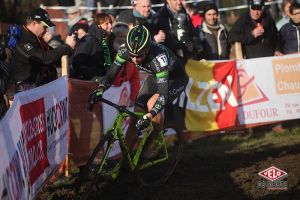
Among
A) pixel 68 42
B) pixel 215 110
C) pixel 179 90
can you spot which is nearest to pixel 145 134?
pixel 179 90

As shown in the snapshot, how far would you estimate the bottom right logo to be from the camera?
7.02m

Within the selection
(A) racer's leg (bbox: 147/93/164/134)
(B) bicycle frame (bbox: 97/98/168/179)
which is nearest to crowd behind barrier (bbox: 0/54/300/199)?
(B) bicycle frame (bbox: 97/98/168/179)

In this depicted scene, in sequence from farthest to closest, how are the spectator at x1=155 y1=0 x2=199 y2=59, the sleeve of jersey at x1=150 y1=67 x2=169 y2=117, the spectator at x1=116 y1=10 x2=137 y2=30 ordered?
the spectator at x1=155 y1=0 x2=199 y2=59, the spectator at x1=116 y1=10 x2=137 y2=30, the sleeve of jersey at x1=150 y1=67 x2=169 y2=117

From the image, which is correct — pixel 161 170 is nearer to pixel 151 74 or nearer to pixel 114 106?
pixel 151 74

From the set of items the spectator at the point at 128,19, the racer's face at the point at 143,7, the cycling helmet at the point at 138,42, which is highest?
the racer's face at the point at 143,7

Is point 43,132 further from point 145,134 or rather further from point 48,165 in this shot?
point 145,134

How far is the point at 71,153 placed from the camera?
866 centimetres

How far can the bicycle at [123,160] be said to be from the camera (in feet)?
23.9

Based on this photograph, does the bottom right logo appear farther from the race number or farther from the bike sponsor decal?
the bike sponsor decal

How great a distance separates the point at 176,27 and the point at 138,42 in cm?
388

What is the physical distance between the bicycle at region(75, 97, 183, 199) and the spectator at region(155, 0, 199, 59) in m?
2.52

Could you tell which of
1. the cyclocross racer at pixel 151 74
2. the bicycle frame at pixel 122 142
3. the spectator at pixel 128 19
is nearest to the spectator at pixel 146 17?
the spectator at pixel 128 19

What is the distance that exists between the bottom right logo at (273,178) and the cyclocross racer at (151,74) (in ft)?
5.08

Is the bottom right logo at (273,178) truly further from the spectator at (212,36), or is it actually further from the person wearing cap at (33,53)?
the spectator at (212,36)
